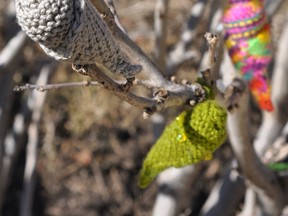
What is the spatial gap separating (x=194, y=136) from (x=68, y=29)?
33cm

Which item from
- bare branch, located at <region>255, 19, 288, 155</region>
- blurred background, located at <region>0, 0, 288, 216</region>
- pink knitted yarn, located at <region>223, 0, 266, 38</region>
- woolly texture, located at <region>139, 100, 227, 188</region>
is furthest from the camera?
blurred background, located at <region>0, 0, 288, 216</region>

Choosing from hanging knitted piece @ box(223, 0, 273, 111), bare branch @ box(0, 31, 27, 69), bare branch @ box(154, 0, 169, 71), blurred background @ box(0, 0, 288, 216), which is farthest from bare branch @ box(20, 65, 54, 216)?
hanging knitted piece @ box(223, 0, 273, 111)

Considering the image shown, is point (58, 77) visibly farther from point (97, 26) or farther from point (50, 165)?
point (97, 26)

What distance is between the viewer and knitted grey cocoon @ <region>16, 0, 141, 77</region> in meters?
0.60

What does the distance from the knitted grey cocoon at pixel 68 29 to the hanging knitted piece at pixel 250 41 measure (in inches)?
17.0

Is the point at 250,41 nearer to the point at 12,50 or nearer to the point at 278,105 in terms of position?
the point at 278,105

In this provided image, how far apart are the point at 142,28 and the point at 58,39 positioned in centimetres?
176

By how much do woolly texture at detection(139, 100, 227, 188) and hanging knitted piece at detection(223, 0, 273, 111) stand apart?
236mm

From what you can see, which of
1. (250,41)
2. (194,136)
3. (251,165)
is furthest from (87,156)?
(194,136)

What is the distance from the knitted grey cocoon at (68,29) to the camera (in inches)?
23.4

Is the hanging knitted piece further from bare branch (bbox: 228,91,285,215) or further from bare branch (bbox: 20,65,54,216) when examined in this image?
bare branch (bbox: 20,65,54,216)

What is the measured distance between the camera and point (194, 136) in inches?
34.2

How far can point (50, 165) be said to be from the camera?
2.06m

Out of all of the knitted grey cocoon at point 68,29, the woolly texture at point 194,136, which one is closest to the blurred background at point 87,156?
the woolly texture at point 194,136
